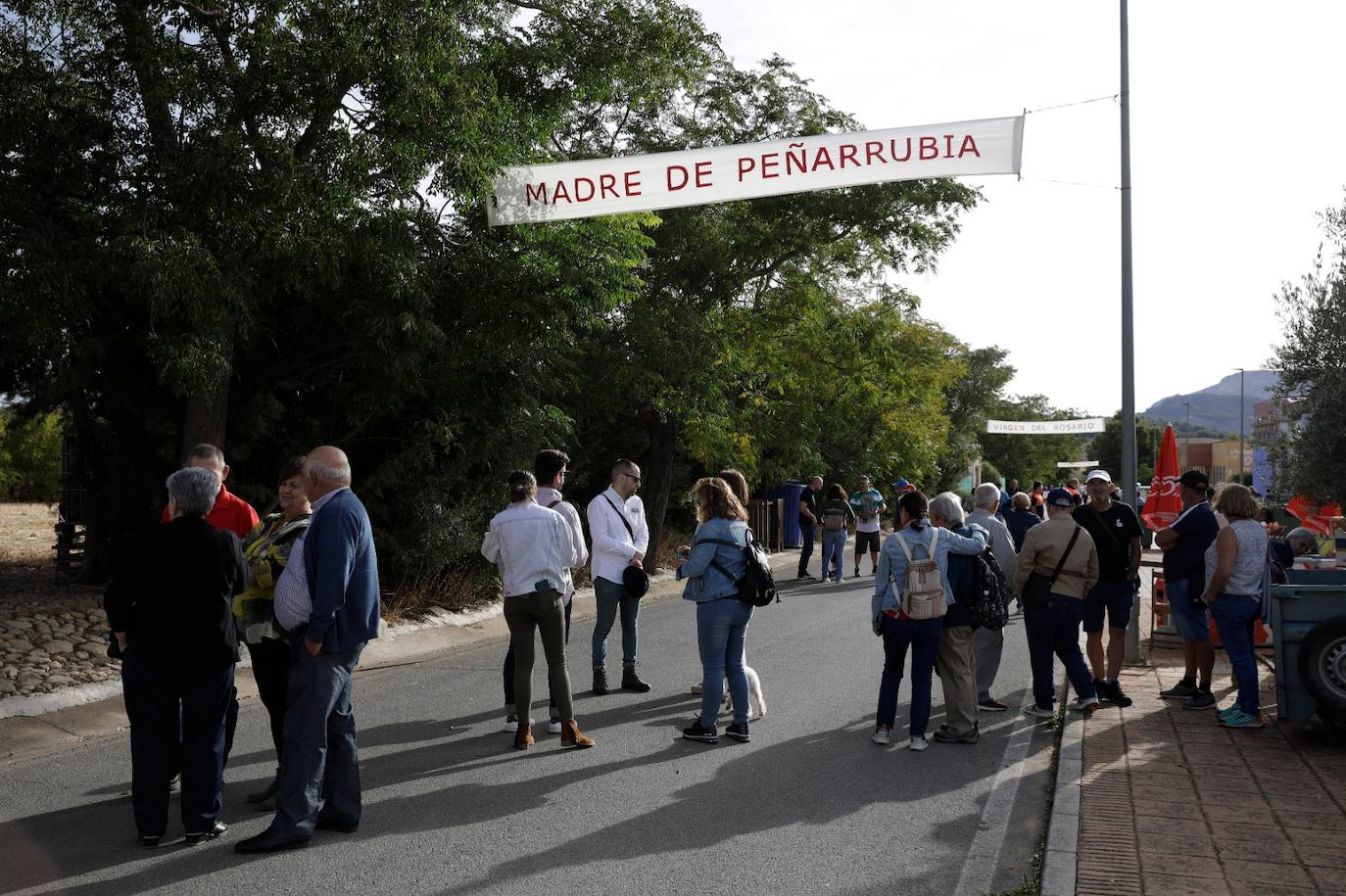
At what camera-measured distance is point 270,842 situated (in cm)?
529

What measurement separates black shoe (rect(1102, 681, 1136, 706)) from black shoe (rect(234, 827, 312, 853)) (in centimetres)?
624

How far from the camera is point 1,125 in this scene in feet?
30.7

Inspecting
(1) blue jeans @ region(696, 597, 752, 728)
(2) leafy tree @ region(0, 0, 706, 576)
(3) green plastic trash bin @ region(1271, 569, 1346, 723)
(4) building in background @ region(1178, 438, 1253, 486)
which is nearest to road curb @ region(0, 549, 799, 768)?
(2) leafy tree @ region(0, 0, 706, 576)

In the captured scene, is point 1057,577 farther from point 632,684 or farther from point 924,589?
point 632,684

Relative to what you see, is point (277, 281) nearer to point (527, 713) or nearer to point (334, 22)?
point (334, 22)

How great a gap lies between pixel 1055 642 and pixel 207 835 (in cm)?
587

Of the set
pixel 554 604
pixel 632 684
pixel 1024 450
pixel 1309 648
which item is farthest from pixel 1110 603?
pixel 1024 450

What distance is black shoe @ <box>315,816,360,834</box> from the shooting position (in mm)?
5625

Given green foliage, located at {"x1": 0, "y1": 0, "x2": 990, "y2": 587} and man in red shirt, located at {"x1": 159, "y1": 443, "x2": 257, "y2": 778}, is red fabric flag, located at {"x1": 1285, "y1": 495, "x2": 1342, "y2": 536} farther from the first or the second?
man in red shirt, located at {"x1": 159, "y1": 443, "x2": 257, "y2": 778}

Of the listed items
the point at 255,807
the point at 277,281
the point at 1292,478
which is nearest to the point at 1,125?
the point at 277,281

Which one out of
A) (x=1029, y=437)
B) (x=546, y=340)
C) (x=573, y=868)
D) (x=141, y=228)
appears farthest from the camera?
(x=1029, y=437)

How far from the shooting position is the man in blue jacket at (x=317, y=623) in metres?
5.32

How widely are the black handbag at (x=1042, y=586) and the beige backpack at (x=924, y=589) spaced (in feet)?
3.99

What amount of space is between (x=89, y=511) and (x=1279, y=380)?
1482 centimetres
